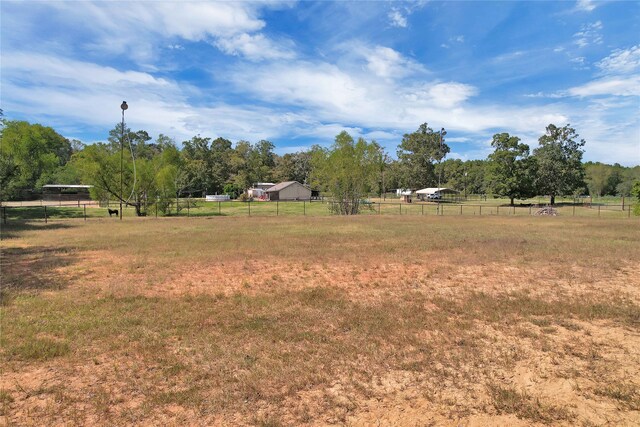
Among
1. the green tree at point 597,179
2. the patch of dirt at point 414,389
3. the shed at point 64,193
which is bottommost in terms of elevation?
the patch of dirt at point 414,389

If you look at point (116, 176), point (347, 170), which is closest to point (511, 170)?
point (347, 170)

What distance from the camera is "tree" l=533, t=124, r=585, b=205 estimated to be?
58000 mm

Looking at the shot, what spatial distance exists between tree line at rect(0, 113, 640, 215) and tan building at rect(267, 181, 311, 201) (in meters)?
7.63

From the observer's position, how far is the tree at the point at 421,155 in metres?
93.6

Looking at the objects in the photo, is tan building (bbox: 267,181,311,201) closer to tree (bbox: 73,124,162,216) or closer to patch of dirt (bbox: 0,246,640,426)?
tree (bbox: 73,124,162,216)

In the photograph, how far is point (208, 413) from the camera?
12.1ft

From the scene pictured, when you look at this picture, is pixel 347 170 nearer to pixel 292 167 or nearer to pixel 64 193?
pixel 64 193

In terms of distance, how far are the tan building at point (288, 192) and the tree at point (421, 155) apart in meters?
30.9

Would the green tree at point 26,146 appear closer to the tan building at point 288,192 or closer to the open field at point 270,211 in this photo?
the open field at point 270,211

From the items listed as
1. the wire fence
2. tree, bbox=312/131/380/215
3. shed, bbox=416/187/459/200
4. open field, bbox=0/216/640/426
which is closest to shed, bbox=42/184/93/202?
the wire fence

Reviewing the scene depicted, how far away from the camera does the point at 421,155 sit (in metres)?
93.2

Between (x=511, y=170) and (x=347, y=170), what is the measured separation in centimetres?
3426

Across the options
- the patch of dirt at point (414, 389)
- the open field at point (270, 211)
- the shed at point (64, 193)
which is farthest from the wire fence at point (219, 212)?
the patch of dirt at point (414, 389)

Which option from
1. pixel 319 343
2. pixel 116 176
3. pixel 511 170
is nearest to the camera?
pixel 319 343
